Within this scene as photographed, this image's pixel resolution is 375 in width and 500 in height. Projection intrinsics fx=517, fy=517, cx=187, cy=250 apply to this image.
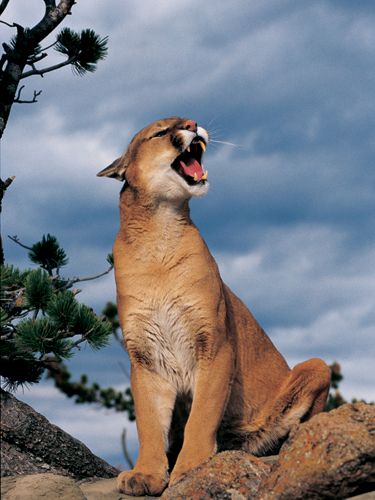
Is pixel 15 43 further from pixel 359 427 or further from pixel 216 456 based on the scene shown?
pixel 359 427

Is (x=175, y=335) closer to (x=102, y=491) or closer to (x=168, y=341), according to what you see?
(x=168, y=341)

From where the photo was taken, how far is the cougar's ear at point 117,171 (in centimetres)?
448

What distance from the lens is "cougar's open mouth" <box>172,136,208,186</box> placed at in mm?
4148

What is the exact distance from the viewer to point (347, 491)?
312 cm

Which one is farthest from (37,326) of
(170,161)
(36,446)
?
(170,161)

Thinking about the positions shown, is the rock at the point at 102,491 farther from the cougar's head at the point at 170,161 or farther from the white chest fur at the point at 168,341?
the cougar's head at the point at 170,161

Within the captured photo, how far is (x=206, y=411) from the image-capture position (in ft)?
13.0

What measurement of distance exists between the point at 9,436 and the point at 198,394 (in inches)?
67.0

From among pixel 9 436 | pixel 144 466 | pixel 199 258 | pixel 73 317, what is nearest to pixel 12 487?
pixel 9 436

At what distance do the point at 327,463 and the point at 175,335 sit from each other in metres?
1.54

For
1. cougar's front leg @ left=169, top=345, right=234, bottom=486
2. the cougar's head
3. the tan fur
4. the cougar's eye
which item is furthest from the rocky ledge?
the cougar's eye

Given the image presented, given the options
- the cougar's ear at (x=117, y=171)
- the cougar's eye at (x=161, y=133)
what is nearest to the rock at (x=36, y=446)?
the cougar's ear at (x=117, y=171)

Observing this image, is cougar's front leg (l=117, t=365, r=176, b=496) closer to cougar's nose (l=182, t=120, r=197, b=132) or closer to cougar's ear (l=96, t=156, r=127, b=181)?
cougar's ear (l=96, t=156, r=127, b=181)

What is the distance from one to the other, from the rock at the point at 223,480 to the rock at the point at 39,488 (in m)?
0.74
